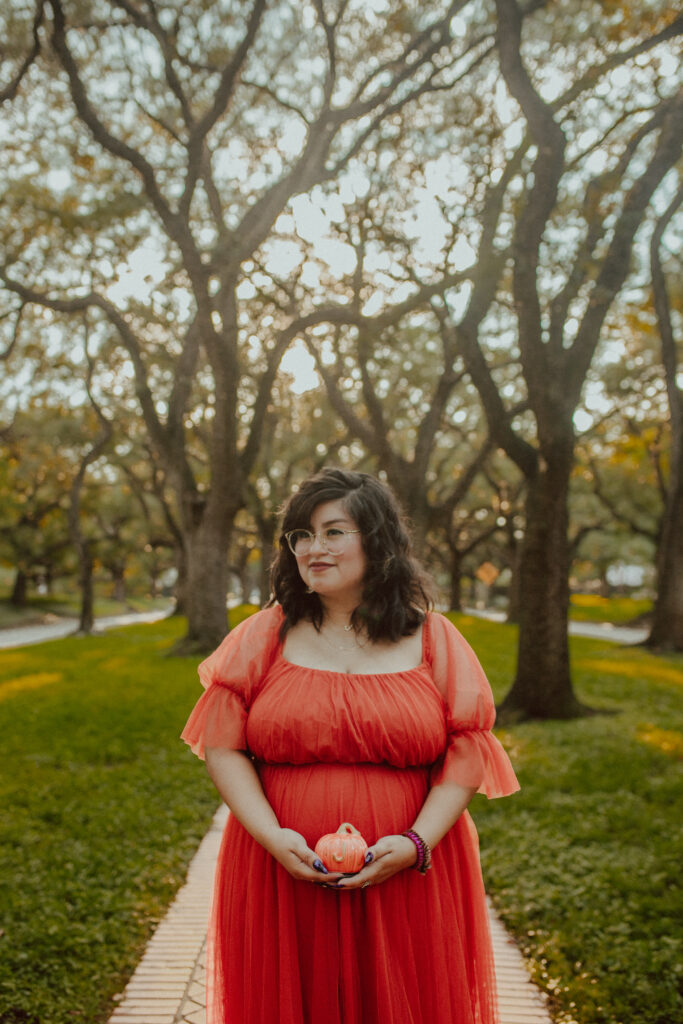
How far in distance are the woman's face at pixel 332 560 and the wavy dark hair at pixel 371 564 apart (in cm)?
2

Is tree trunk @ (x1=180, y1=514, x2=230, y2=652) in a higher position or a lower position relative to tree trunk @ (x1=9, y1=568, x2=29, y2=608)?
higher

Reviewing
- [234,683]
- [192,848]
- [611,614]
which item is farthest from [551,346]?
[611,614]

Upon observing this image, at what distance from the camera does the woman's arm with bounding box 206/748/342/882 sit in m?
2.21

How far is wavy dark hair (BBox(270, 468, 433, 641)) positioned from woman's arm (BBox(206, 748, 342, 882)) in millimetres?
460

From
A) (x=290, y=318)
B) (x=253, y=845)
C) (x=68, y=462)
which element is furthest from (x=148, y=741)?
(x=68, y=462)

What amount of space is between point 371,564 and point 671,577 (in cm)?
1443

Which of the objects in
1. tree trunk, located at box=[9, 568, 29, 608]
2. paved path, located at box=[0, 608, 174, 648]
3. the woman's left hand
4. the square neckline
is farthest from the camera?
tree trunk, located at box=[9, 568, 29, 608]

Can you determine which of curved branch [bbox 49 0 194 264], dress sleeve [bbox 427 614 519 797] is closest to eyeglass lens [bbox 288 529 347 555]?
dress sleeve [bbox 427 614 519 797]

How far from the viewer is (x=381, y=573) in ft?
8.77

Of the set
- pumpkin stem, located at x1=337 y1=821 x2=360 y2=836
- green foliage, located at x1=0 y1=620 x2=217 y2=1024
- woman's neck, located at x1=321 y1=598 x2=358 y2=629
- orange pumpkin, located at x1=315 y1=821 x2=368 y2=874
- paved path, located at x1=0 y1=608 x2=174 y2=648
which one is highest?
woman's neck, located at x1=321 y1=598 x2=358 y2=629

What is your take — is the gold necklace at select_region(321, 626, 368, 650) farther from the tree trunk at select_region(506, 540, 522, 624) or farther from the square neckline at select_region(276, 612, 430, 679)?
the tree trunk at select_region(506, 540, 522, 624)

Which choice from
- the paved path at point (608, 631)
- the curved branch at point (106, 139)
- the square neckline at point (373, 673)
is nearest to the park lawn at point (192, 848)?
the square neckline at point (373, 673)

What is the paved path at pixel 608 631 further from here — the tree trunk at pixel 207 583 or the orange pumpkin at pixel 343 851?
the orange pumpkin at pixel 343 851

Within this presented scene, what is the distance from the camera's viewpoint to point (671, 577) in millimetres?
15586
